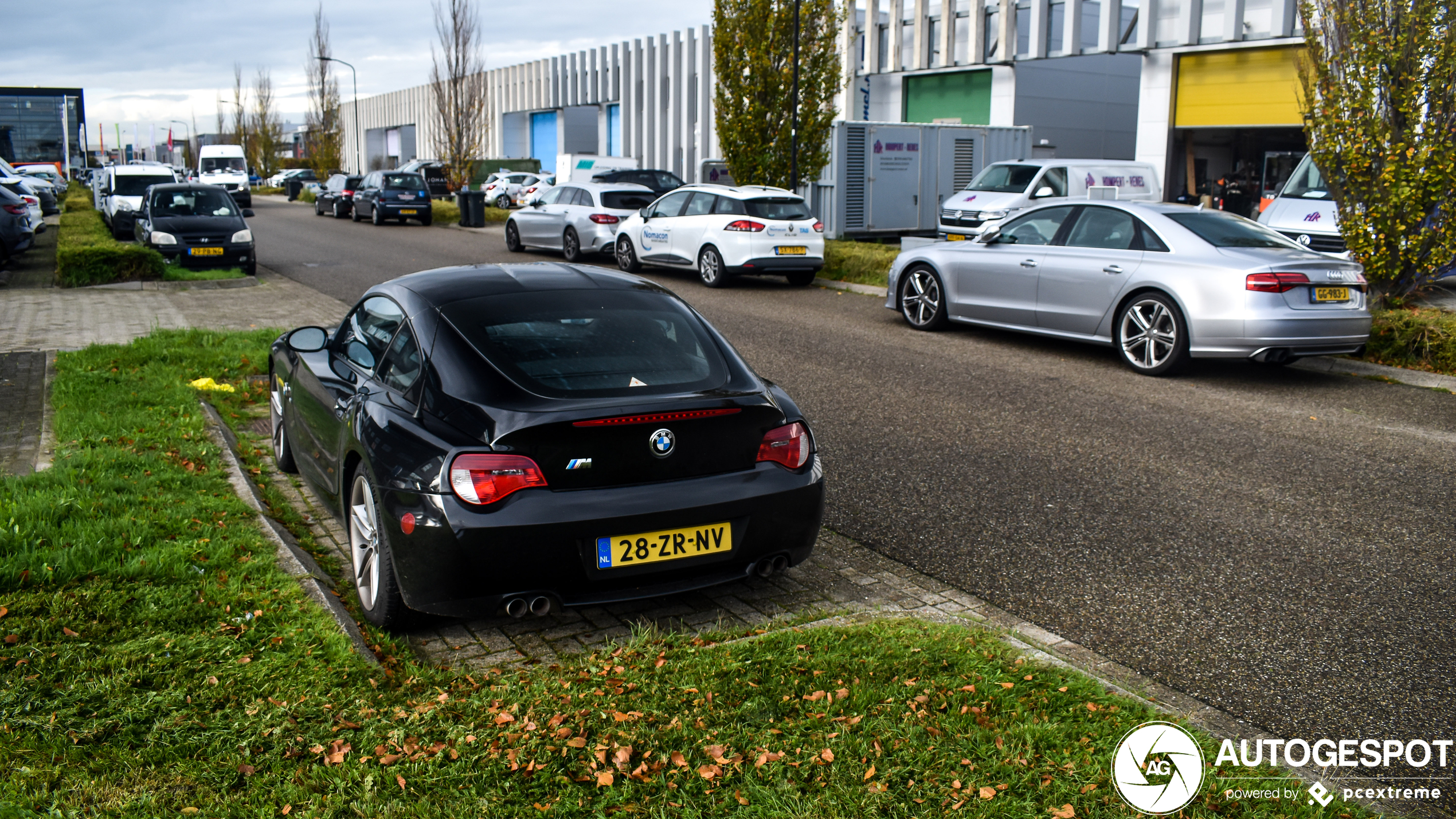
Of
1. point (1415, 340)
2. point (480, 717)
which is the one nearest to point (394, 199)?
point (1415, 340)

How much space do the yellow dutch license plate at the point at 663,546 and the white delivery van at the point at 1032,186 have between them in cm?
1773

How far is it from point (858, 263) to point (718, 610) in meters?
14.2

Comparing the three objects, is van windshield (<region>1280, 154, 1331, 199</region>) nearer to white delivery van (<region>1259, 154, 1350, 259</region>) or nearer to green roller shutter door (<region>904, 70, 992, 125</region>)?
white delivery van (<region>1259, 154, 1350, 259</region>)

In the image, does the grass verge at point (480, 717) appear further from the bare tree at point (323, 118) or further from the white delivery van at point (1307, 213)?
the bare tree at point (323, 118)

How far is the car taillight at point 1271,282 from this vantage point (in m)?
9.53

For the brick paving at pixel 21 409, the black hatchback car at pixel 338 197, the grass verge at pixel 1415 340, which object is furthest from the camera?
the black hatchback car at pixel 338 197

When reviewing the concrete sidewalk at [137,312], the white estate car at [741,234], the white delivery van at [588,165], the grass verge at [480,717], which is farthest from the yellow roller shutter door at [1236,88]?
the grass verge at [480,717]

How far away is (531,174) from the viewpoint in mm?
45281

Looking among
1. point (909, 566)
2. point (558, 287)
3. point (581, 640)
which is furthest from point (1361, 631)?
point (558, 287)

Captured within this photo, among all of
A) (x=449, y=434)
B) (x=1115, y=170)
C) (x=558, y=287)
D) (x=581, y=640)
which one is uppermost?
(x=1115, y=170)

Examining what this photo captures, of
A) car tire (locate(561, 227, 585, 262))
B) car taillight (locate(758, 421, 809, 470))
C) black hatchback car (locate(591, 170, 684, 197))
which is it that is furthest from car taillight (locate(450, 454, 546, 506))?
black hatchback car (locate(591, 170, 684, 197))

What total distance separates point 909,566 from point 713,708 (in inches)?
76.2

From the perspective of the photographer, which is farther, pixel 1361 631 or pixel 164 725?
pixel 1361 631

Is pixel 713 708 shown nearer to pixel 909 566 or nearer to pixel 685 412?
pixel 685 412
